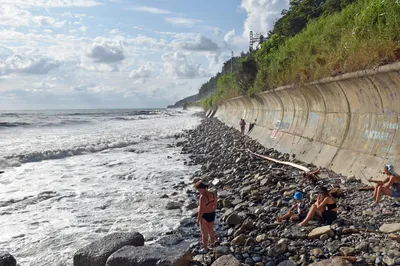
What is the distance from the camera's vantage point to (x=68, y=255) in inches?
274

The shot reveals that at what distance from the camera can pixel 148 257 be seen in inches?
218

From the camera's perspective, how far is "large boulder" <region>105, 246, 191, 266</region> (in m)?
5.43

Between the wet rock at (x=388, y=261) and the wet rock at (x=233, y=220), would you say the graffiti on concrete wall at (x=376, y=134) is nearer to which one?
the wet rock at (x=233, y=220)

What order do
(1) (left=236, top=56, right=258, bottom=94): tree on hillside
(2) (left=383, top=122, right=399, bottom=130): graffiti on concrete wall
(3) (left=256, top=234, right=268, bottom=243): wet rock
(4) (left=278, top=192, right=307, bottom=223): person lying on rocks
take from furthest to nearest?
(1) (left=236, top=56, right=258, bottom=94): tree on hillside < (2) (left=383, top=122, right=399, bottom=130): graffiti on concrete wall < (4) (left=278, top=192, right=307, bottom=223): person lying on rocks < (3) (left=256, top=234, right=268, bottom=243): wet rock

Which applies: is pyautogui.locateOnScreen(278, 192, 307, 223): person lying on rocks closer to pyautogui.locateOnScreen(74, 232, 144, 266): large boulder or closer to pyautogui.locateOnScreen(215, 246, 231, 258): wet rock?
pyautogui.locateOnScreen(215, 246, 231, 258): wet rock

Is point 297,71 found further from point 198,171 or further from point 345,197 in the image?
point 345,197

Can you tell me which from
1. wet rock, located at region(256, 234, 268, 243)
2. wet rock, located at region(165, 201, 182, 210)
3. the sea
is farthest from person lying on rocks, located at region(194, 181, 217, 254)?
wet rock, located at region(165, 201, 182, 210)

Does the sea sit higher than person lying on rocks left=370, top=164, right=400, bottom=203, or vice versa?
person lying on rocks left=370, top=164, right=400, bottom=203

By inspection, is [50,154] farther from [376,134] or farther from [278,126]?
[376,134]

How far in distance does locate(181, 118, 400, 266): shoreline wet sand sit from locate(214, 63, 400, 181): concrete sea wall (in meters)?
0.61

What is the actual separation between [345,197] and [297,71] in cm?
752

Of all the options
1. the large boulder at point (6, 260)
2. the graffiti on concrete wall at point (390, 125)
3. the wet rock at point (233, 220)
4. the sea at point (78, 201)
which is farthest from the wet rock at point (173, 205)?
the graffiti on concrete wall at point (390, 125)

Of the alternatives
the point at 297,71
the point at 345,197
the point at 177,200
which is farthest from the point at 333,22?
the point at 177,200

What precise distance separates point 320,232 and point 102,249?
3.76m
